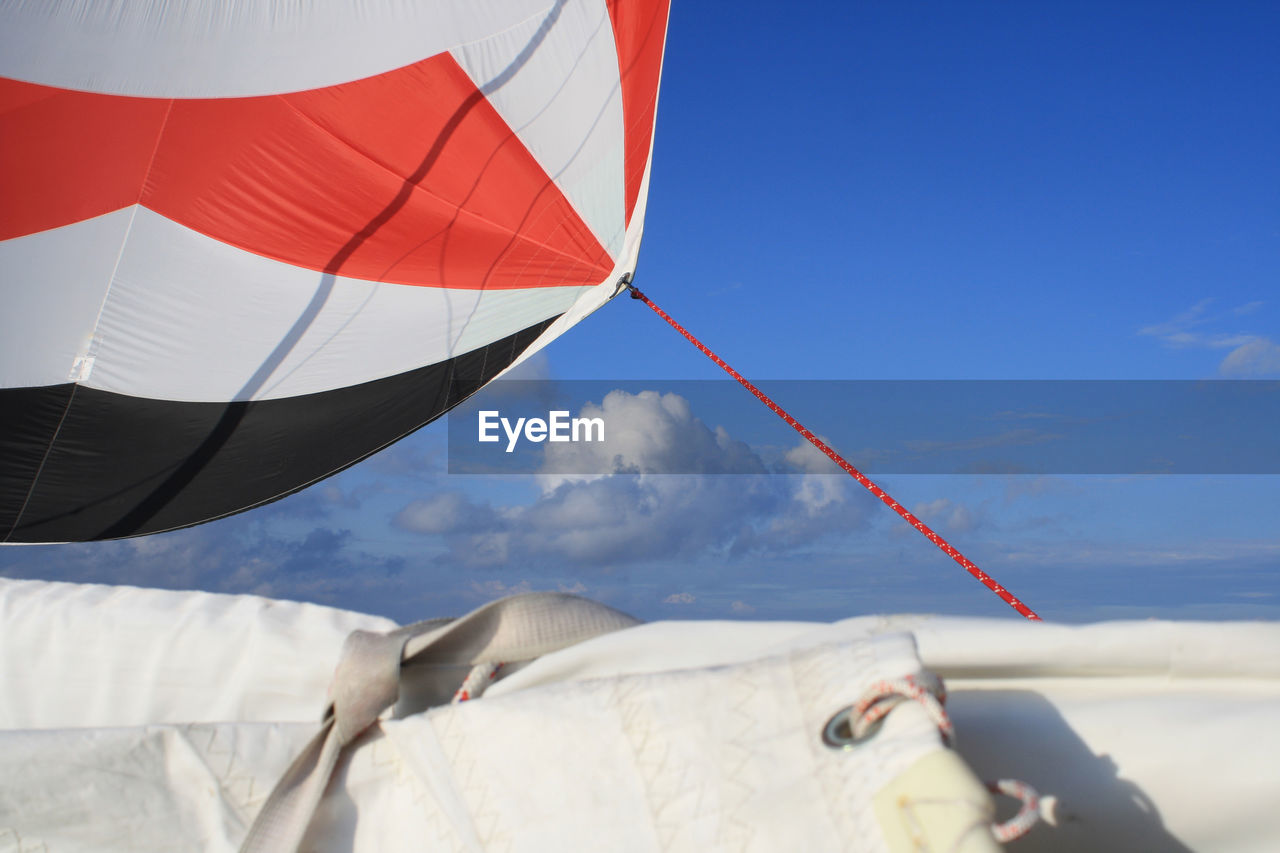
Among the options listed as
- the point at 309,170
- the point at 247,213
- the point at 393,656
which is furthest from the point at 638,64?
the point at 393,656

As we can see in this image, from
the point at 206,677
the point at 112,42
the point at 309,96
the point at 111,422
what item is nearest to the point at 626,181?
the point at 309,96

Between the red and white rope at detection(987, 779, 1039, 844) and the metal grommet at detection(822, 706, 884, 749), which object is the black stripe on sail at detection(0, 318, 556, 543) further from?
the red and white rope at detection(987, 779, 1039, 844)

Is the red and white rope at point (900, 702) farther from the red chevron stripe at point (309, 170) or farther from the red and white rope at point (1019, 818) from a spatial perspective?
the red chevron stripe at point (309, 170)

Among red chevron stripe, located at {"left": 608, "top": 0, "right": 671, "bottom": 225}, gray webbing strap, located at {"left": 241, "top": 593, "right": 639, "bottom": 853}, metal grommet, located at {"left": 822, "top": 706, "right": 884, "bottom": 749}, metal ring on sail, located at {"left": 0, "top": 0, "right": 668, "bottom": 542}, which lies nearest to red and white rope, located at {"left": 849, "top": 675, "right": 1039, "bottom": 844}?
metal grommet, located at {"left": 822, "top": 706, "right": 884, "bottom": 749}

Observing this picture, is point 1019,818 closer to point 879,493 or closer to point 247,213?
point 879,493

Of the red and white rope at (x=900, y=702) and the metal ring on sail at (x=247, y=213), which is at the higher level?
the metal ring on sail at (x=247, y=213)

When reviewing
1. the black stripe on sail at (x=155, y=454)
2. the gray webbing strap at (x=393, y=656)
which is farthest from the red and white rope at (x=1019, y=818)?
the black stripe on sail at (x=155, y=454)
